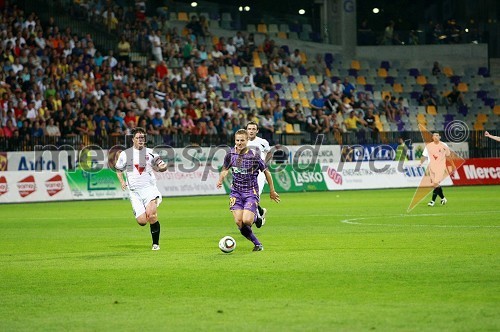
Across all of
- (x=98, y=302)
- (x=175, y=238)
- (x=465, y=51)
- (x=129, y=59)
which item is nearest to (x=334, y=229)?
(x=175, y=238)

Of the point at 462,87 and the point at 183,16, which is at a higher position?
the point at 183,16

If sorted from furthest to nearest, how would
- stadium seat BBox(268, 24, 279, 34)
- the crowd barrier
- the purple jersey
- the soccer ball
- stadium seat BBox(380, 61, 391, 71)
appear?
stadium seat BBox(380, 61, 391, 71) → stadium seat BBox(268, 24, 279, 34) → the crowd barrier → the purple jersey → the soccer ball

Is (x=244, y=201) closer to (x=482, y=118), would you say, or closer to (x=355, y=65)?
(x=482, y=118)

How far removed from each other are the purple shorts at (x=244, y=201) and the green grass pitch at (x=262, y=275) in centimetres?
75

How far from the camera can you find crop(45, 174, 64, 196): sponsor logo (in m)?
33.8

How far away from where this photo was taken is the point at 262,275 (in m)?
12.7

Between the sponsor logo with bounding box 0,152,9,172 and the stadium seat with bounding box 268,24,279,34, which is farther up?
the stadium seat with bounding box 268,24,279,34

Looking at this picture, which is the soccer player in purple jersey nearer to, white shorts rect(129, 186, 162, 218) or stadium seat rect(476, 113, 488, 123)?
white shorts rect(129, 186, 162, 218)

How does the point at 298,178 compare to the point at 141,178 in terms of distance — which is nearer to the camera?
the point at 141,178

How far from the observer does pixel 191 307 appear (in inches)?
403

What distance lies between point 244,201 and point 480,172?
27.2m

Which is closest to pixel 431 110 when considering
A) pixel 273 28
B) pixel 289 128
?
pixel 273 28

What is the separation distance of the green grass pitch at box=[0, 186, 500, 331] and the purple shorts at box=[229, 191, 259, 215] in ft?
2.45

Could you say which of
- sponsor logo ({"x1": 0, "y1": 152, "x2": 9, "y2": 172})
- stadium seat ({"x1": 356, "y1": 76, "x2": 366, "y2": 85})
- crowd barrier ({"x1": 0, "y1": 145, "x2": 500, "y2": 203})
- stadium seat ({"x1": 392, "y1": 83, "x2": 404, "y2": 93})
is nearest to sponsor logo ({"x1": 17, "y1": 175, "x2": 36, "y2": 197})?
crowd barrier ({"x1": 0, "y1": 145, "x2": 500, "y2": 203})
